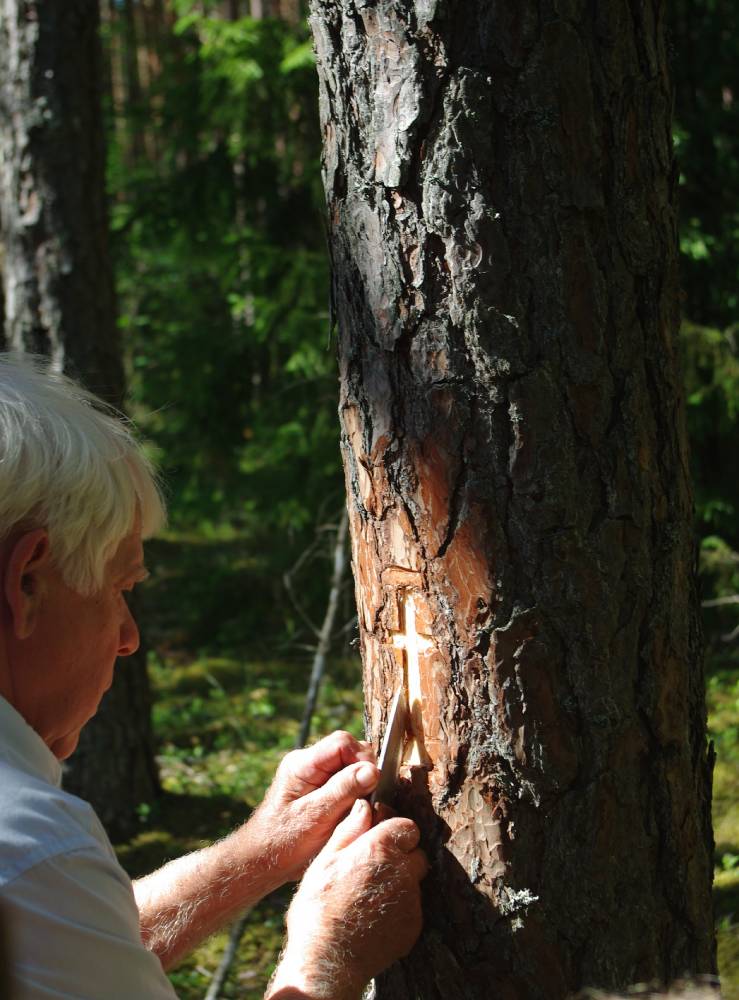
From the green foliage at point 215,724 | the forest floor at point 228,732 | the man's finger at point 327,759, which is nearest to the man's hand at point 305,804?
the man's finger at point 327,759

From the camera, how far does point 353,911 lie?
1.78 m

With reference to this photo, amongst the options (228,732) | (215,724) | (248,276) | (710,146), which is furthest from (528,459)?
(248,276)

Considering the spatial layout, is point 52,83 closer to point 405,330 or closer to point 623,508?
point 405,330

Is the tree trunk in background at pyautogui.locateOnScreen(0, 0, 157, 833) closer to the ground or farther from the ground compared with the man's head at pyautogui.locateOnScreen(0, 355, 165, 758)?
farther from the ground

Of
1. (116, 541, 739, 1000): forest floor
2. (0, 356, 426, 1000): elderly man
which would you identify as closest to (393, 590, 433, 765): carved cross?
(0, 356, 426, 1000): elderly man

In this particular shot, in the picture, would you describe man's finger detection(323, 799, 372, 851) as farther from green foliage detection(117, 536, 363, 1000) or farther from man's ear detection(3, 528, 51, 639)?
green foliage detection(117, 536, 363, 1000)

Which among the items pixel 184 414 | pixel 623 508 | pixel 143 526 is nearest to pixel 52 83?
pixel 184 414

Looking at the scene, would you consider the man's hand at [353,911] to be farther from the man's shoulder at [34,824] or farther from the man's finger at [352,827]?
the man's shoulder at [34,824]

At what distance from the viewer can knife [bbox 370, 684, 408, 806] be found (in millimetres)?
1908

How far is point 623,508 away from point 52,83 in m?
4.24

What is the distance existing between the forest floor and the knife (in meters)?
1.42

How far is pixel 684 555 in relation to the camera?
1857 mm

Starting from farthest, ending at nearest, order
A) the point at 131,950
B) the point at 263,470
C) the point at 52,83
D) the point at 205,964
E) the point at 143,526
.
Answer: the point at 263,470 < the point at 52,83 < the point at 205,964 < the point at 143,526 < the point at 131,950

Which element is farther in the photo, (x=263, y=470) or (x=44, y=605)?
(x=263, y=470)
